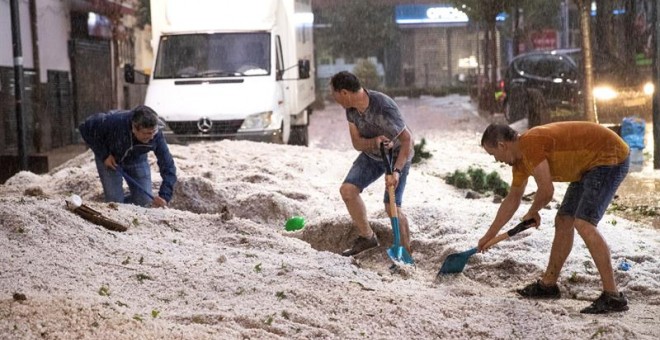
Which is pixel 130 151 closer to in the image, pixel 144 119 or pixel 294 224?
pixel 144 119

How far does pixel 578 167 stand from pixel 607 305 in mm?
944

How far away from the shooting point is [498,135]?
7090 mm

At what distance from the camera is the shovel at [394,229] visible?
28.3 ft

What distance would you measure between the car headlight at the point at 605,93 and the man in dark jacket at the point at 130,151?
546 inches

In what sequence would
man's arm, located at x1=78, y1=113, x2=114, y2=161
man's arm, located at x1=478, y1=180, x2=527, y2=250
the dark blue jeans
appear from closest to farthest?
man's arm, located at x1=478, y1=180, x2=527, y2=250, man's arm, located at x1=78, y1=113, x2=114, y2=161, the dark blue jeans

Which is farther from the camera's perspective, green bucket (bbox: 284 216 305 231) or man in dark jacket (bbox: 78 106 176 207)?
green bucket (bbox: 284 216 305 231)

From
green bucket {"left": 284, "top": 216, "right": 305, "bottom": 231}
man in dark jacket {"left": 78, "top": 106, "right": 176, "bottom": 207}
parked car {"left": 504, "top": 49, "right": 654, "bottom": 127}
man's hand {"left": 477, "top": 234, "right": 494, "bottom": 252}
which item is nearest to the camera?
man's hand {"left": 477, "top": 234, "right": 494, "bottom": 252}

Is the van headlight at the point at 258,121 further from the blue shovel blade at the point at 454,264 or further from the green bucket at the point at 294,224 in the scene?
the blue shovel blade at the point at 454,264

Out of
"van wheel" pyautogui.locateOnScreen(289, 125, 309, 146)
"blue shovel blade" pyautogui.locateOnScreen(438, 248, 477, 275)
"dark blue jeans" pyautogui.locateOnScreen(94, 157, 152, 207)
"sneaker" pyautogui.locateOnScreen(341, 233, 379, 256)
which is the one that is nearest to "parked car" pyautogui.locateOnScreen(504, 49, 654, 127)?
"van wheel" pyautogui.locateOnScreen(289, 125, 309, 146)

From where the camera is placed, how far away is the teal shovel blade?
873 cm

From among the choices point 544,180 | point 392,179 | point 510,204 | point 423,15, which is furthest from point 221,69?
point 423,15

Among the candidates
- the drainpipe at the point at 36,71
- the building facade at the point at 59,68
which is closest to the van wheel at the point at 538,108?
the building facade at the point at 59,68

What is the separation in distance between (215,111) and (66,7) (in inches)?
479

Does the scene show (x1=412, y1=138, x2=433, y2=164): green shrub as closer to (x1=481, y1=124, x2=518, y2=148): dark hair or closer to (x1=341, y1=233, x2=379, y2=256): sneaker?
(x1=341, y1=233, x2=379, y2=256): sneaker
